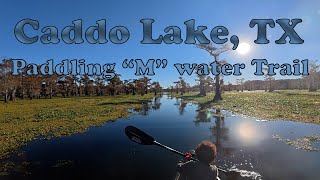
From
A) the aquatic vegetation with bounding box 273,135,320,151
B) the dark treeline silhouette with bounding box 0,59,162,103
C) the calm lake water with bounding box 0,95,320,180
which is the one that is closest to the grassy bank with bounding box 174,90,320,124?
the calm lake water with bounding box 0,95,320,180

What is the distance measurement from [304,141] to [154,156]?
875cm

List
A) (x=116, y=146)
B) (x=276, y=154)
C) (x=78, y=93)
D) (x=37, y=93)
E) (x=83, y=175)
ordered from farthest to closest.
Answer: (x=78, y=93) → (x=37, y=93) → (x=116, y=146) → (x=276, y=154) → (x=83, y=175)

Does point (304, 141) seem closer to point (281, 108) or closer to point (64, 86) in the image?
point (281, 108)

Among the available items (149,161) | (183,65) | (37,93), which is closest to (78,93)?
(37,93)

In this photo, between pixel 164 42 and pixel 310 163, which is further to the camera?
pixel 164 42

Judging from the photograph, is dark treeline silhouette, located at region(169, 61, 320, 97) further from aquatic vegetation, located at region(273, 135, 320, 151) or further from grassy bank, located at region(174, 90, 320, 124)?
aquatic vegetation, located at region(273, 135, 320, 151)

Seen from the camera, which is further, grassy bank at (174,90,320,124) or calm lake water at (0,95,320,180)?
grassy bank at (174,90,320,124)

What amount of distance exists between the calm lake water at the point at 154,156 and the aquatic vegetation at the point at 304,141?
0.34 meters

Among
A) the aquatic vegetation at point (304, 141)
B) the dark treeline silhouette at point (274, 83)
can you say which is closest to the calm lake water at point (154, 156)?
the aquatic vegetation at point (304, 141)

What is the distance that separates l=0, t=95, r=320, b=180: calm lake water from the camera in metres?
12.3

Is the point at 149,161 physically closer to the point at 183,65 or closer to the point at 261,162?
the point at 261,162

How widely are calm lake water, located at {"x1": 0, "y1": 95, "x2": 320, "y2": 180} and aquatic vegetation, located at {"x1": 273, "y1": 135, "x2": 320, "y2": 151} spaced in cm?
34

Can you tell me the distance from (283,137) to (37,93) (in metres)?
90.7

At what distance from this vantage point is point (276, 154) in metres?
15.1
